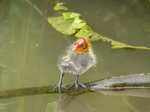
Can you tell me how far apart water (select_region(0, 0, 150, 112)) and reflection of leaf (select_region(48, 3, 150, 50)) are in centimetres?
6

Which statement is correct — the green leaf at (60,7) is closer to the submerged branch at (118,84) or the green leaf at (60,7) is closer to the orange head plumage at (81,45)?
the orange head plumage at (81,45)

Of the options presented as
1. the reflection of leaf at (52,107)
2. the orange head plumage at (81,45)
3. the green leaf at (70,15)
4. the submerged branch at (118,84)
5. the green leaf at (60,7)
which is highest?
the green leaf at (60,7)

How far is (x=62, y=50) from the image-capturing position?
338 centimetres

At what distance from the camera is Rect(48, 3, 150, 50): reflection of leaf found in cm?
354

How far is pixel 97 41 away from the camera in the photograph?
359 centimetres

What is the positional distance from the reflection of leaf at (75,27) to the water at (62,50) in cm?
6

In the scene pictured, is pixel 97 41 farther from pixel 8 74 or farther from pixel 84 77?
pixel 8 74

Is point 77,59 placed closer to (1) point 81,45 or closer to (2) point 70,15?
(1) point 81,45

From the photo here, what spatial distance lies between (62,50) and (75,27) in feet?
1.53

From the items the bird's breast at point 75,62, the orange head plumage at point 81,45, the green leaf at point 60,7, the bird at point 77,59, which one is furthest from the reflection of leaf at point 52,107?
the green leaf at point 60,7

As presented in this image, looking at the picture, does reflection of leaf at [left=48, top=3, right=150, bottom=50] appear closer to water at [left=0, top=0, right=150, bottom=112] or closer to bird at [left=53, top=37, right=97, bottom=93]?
water at [left=0, top=0, right=150, bottom=112]

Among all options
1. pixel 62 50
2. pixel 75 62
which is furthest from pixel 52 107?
pixel 62 50

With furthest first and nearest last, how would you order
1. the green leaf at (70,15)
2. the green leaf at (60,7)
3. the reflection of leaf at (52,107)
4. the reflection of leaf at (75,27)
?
the green leaf at (60,7)
the green leaf at (70,15)
the reflection of leaf at (75,27)
the reflection of leaf at (52,107)

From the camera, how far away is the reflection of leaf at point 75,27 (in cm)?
354
